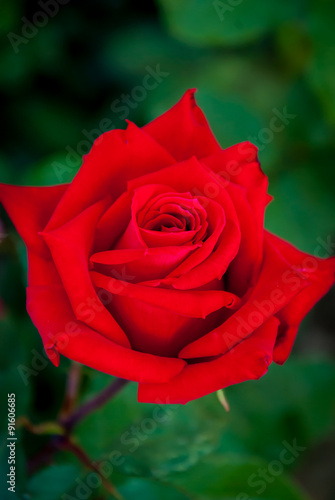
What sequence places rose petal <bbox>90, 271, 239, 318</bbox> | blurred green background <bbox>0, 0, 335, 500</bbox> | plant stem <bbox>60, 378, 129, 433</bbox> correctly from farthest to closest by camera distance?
blurred green background <bbox>0, 0, 335, 500</bbox> < plant stem <bbox>60, 378, 129, 433</bbox> < rose petal <bbox>90, 271, 239, 318</bbox>

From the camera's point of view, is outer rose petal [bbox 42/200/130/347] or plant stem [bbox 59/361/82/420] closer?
outer rose petal [bbox 42/200/130/347]

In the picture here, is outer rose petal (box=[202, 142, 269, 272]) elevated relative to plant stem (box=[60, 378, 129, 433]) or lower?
elevated

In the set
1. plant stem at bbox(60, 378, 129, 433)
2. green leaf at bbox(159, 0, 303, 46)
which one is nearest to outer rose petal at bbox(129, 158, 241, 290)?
plant stem at bbox(60, 378, 129, 433)

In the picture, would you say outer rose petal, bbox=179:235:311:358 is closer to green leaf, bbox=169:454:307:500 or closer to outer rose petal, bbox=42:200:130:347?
outer rose petal, bbox=42:200:130:347

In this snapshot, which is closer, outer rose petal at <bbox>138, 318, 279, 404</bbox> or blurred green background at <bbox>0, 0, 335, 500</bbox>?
outer rose petal at <bbox>138, 318, 279, 404</bbox>

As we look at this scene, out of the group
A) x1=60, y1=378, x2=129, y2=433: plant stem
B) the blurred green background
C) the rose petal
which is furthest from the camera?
the blurred green background

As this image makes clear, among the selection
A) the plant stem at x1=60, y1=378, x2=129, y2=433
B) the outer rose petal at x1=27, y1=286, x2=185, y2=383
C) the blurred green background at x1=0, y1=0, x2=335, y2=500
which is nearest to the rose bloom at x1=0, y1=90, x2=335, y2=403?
the outer rose petal at x1=27, y1=286, x2=185, y2=383

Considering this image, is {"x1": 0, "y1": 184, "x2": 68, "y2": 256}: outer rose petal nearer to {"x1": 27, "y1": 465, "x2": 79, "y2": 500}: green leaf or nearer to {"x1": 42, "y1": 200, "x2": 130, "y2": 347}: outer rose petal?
{"x1": 42, "y1": 200, "x2": 130, "y2": 347}: outer rose petal

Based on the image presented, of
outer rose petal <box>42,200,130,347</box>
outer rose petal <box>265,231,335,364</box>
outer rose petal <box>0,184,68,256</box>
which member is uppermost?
outer rose petal <box>0,184,68,256</box>
